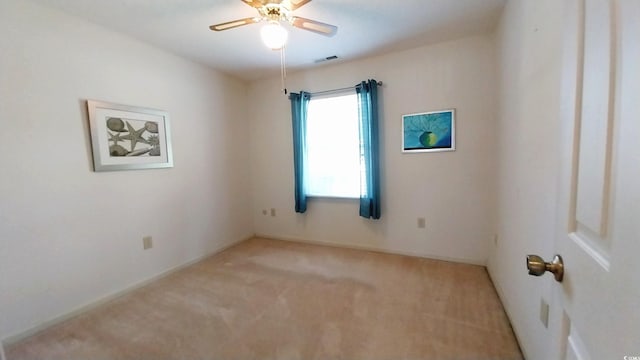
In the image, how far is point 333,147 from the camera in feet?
11.0

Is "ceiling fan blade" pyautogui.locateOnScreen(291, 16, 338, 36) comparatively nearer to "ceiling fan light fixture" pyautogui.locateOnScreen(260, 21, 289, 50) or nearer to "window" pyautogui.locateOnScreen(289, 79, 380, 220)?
"ceiling fan light fixture" pyautogui.locateOnScreen(260, 21, 289, 50)

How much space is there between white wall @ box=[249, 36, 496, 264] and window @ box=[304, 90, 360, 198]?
17 cm

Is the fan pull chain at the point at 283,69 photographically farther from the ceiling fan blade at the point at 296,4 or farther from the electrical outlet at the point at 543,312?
the electrical outlet at the point at 543,312

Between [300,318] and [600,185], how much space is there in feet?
6.19

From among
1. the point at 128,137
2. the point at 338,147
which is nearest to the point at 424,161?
the point at 338,147

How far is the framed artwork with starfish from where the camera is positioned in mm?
2178

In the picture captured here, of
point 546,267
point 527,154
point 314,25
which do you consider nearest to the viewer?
point 546,267

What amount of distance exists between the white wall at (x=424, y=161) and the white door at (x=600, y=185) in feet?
7.29

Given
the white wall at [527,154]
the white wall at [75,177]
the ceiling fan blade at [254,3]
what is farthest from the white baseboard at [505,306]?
the white wall at [75,177]

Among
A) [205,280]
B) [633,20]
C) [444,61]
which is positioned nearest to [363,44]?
[444,61]

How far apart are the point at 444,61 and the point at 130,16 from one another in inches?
113

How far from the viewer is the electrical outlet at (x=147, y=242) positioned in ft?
8.38

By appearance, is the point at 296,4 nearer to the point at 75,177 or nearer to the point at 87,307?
the point at 75,177

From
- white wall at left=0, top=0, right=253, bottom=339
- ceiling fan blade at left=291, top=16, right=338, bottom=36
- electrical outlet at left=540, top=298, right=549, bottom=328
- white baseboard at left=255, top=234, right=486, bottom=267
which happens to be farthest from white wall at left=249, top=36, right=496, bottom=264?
electrical outlet at left=540, top=298, right=549, bottom=328
